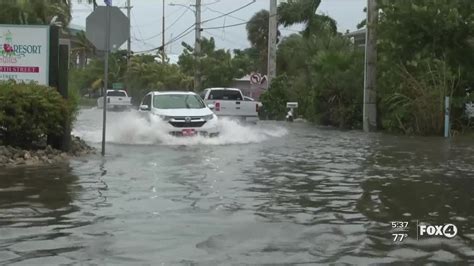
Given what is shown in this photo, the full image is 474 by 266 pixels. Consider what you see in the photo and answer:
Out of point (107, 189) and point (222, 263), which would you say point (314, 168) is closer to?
point (107, 189)

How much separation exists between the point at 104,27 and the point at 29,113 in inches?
95.4

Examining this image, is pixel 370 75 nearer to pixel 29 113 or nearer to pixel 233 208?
pixel 29 113

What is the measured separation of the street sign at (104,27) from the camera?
1408 cm

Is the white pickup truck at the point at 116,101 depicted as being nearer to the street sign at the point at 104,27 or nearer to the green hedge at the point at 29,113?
the street sign at the point at 104,27

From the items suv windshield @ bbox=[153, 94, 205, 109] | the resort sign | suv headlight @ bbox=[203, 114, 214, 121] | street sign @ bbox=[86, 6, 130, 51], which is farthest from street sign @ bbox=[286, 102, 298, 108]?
the resort sign

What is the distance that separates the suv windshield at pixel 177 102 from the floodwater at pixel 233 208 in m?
4.36

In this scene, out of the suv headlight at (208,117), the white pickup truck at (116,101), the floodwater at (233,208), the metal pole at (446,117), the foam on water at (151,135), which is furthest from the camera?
the white pickup truck at (116,101)

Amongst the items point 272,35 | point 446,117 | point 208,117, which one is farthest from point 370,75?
point 272,35

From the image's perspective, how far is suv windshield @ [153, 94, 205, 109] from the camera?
19688 mm

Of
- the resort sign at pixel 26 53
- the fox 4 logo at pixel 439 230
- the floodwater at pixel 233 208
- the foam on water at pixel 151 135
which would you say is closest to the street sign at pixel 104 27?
the resort sign at pixel 26 53

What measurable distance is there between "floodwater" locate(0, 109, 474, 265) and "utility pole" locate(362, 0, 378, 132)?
1094cm

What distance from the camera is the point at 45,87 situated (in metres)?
13.5

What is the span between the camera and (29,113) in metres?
13.0

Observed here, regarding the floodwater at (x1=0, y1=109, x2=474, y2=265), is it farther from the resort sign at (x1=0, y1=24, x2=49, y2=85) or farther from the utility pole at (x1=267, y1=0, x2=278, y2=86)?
the utility pole at (x1=267, y1=0, x2=278, y2=86)
